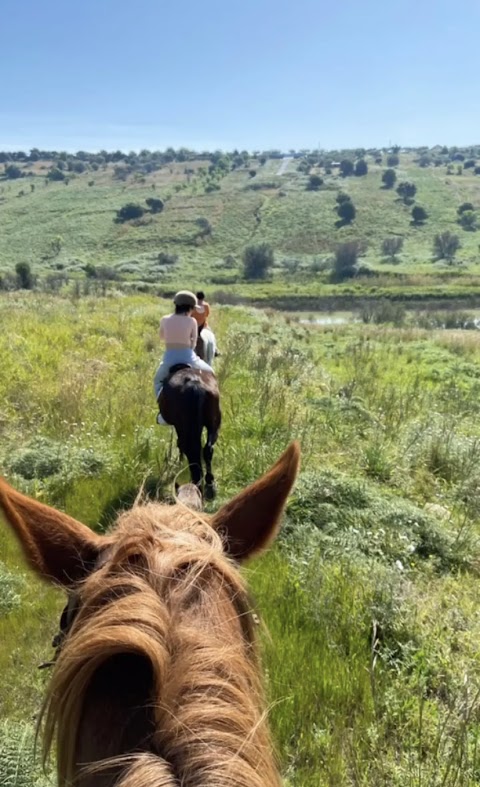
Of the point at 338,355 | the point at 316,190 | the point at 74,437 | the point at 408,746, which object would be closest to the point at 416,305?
the point at 338,355

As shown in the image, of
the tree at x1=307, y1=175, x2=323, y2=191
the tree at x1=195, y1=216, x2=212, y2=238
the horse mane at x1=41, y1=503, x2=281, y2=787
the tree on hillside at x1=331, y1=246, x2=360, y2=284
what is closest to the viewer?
the horse mane at x1=41, y1=503, x2=281, y2=787

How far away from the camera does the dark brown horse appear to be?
5895 mm

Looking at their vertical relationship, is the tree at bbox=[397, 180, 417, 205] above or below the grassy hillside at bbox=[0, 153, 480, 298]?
above

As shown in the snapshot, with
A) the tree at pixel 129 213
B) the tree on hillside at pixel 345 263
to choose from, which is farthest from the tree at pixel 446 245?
the tree at pixel 129 213

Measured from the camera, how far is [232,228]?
98.1 meters

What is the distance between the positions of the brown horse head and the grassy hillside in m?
52.4

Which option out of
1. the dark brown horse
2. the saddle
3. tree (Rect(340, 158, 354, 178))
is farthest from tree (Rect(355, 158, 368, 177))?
the dark brown horse

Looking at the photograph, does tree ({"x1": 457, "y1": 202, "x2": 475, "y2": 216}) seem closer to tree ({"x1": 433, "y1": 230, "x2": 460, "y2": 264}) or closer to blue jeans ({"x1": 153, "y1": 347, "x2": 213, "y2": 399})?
tree ({"x1": 433, "y1": 230, "x2": 460, "y2": 264})

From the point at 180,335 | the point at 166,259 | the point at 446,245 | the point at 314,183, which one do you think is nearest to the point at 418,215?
the point at 446,245

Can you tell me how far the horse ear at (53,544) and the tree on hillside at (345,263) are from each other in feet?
221

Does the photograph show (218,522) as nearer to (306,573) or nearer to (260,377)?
(306,573)

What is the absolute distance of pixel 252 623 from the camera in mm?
1519

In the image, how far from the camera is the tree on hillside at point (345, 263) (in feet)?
224

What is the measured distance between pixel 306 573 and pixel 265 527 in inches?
105
